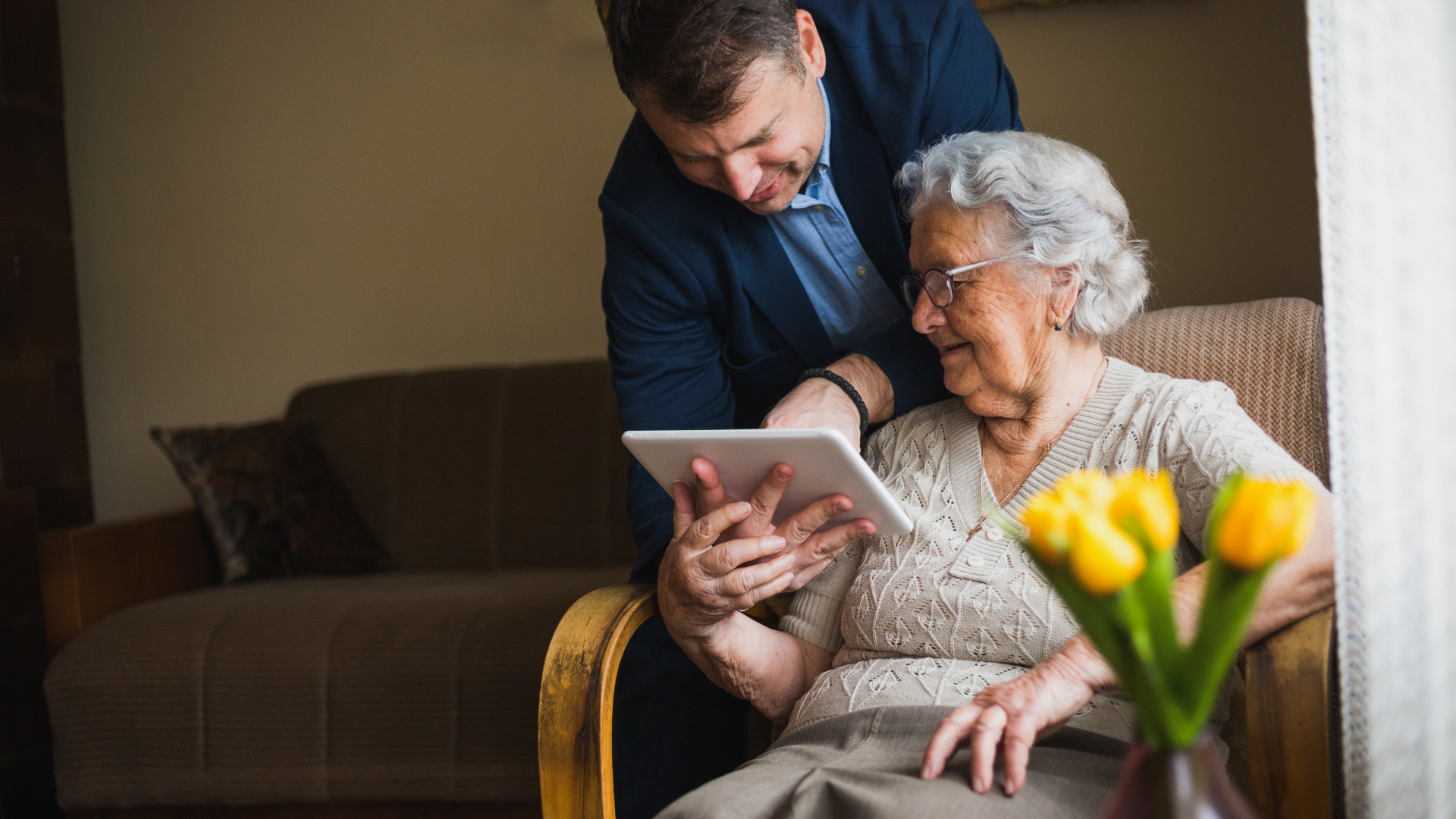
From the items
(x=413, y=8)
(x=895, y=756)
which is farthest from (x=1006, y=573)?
(x=413, y=8)

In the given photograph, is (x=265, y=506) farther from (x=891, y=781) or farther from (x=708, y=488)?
(x=891, y=781)

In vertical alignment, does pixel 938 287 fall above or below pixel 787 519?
above

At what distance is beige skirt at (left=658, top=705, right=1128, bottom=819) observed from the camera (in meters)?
0.98

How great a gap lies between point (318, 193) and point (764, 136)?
2524 millimetres

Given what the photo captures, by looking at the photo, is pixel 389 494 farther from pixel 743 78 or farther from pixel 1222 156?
pixel 1222 156

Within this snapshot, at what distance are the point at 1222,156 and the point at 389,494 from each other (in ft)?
7.67

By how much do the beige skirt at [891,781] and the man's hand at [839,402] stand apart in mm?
375

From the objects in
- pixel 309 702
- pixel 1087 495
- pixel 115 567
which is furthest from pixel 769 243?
pixel 115 567

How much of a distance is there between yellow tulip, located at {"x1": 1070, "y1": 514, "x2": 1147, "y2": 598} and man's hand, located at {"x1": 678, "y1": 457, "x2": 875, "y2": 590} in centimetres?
60

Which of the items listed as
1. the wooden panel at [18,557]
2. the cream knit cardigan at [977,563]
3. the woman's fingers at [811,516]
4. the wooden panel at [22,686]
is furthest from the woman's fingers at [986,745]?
the wooden panel at [18,557]

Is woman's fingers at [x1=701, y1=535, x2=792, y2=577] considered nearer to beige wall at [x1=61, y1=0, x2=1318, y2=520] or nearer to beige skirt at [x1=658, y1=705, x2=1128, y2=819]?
beige skirt at [x1=658, y1=705, x2=1128, y2=819]

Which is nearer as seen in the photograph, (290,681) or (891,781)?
(891,781)

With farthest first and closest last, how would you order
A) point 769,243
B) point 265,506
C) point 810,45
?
point 265,506 < point 769,243 < point 810,45

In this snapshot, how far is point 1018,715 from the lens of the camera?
99 cm
